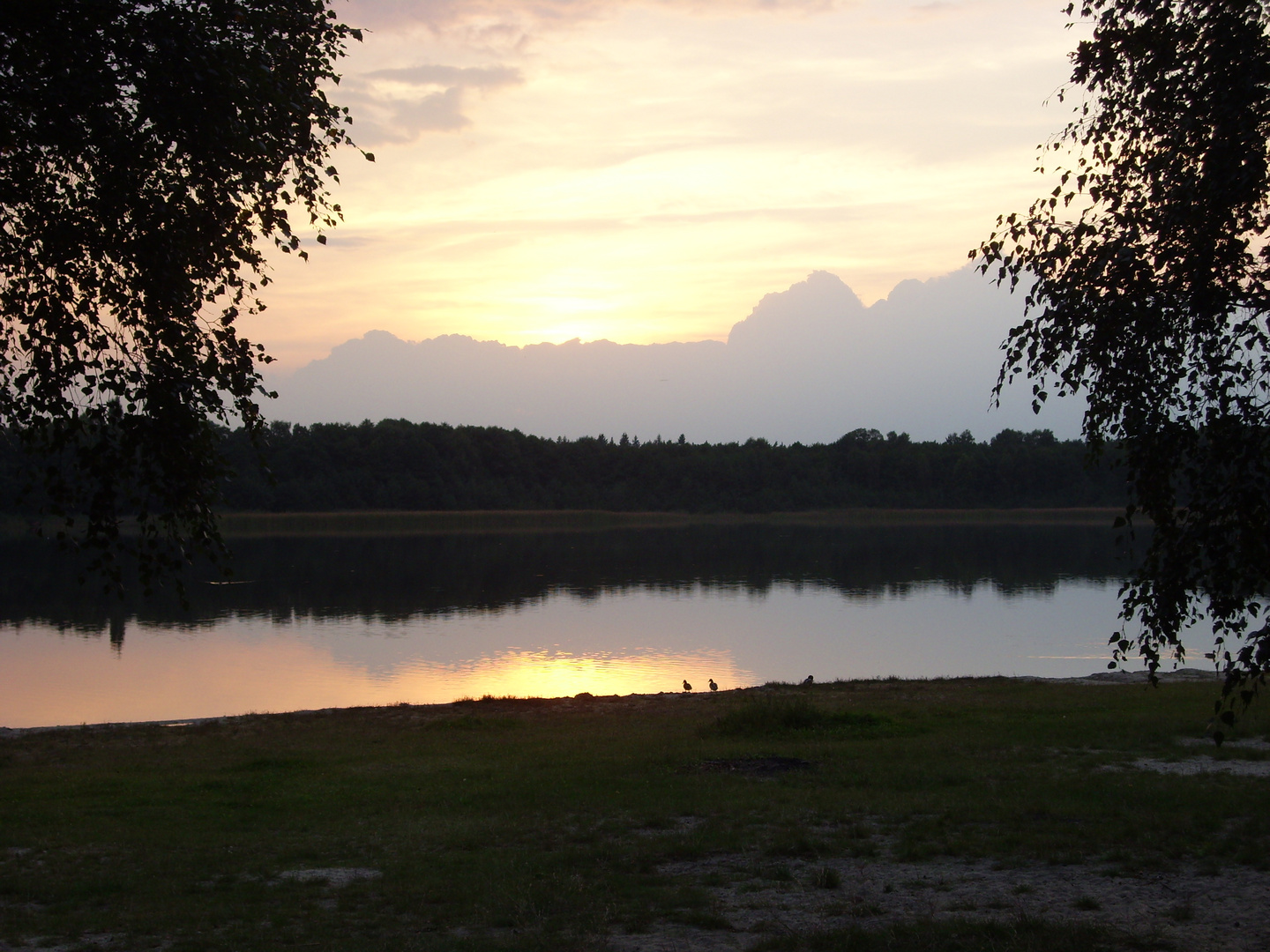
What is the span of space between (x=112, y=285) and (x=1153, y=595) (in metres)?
6.46

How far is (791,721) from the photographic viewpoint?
13.6 m

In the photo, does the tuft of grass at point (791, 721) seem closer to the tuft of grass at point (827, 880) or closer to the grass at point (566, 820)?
the grass at point (566, 820)

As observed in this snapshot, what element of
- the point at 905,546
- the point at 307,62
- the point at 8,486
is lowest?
the point at 905,546

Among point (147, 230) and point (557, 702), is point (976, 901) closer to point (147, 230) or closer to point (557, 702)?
point (147, 230)

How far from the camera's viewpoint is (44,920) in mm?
6504

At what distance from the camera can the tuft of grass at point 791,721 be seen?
1330 centimetres

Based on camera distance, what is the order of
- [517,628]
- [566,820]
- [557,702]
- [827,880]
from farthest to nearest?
[517,628], [557,702], [566,820], [827,880]

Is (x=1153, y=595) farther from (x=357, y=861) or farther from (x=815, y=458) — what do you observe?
(x=815, y=458)

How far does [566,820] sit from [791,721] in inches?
209

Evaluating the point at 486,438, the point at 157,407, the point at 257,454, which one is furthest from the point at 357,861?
the point at 486,438

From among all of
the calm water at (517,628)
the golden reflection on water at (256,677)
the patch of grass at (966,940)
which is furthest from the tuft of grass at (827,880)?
the calm water at (517,628)

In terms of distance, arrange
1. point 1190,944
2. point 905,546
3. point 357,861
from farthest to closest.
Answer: point 905,546 < point 357,861 < point 1190,944

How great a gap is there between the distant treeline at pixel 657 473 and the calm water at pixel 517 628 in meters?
50.6

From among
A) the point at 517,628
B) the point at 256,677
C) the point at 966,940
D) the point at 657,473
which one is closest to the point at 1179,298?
the point at 966,940
